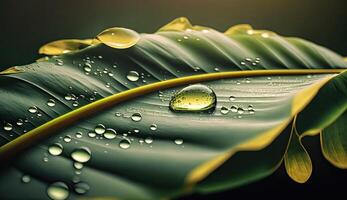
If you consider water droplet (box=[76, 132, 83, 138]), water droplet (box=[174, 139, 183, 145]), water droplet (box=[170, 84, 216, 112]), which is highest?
water droplet (box=[170, 84, 216, 112])

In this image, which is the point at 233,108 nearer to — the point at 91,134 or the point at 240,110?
the point at 240,110

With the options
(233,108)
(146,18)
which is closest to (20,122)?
(233,108)

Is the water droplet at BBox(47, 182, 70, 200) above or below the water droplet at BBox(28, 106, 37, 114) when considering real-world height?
below

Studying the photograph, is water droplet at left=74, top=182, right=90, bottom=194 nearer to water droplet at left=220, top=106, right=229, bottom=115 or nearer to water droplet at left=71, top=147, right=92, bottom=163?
water droplet at left=71, top=147, right=92, bottom=163

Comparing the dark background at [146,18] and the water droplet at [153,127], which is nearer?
the water droplet at [153,127]

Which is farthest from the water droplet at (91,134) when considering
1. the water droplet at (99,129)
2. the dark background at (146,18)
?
the dark background at (146,18)

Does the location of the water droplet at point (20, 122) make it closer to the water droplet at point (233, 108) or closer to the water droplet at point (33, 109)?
the water droplet at point (33, 109)

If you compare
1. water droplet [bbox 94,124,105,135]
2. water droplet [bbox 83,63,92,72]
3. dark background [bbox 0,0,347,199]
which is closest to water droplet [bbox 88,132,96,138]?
water droplet [bbox 94,124,105,135]
